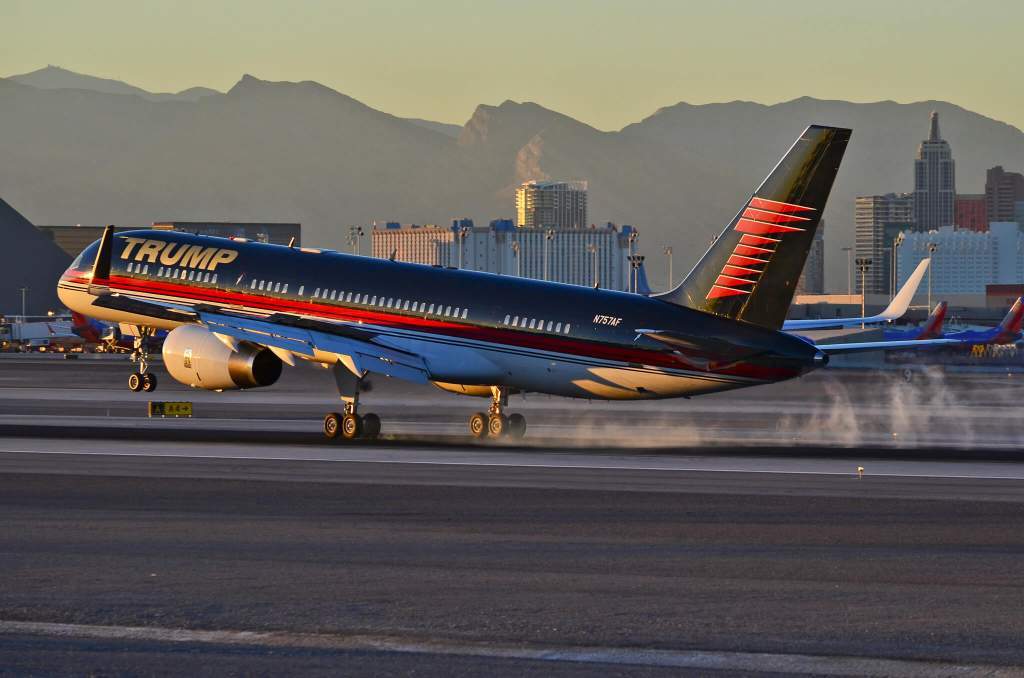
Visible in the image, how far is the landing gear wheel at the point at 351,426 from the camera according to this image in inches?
1786

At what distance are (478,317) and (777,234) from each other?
9.76 metres

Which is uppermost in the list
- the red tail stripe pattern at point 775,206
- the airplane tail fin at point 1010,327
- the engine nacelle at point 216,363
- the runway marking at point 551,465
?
the red tail stripe pattern at point 775,206

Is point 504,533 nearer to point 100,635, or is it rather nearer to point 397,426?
point 100,635

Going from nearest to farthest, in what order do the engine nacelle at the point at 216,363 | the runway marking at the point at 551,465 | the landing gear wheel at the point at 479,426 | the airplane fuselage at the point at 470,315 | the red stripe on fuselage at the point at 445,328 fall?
1. the runway marking at the point at 551,465
2. the airplane fuselage at the point at 470,315
3. the red stripe on fuselage at the point at 445,328
4. the engine nacelle at the point at 216,363
5. the landing gear wheel at the point at 479,426

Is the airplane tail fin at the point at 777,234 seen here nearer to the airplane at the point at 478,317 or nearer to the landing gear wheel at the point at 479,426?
the airplane at the point at 478,317

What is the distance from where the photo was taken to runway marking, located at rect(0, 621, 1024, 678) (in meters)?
15.5

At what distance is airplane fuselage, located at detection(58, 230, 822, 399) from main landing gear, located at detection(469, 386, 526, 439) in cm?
71

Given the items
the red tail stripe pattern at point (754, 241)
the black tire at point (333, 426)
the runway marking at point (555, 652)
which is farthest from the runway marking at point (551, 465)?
the runway marking at point (555, 652)

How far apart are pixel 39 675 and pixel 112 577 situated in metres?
5.85

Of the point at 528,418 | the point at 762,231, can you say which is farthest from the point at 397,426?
the point at 762,231

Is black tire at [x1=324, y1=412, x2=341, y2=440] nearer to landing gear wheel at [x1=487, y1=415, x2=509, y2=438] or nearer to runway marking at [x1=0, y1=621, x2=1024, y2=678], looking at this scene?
landing gear wheel at [x1=487, y1=415, x2=509, y2=438]

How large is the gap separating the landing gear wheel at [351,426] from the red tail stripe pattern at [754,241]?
36.9ft

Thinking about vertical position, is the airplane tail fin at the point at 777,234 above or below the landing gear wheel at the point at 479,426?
above

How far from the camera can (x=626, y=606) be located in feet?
61.8
